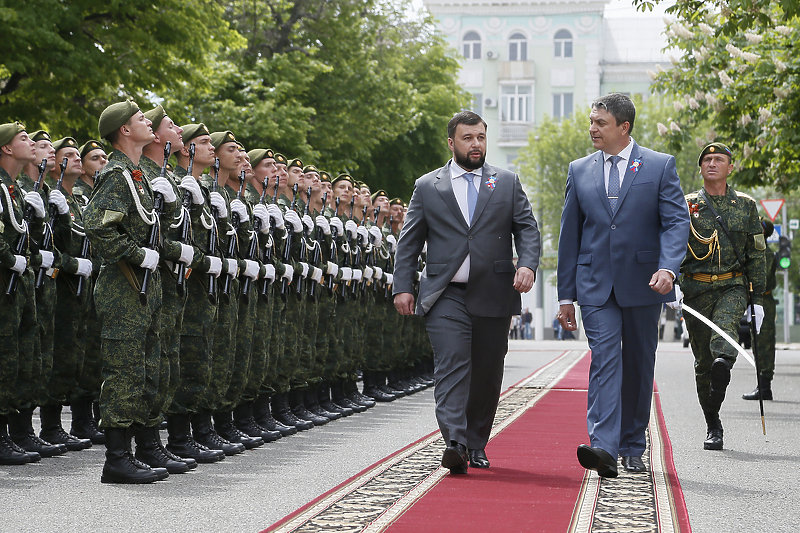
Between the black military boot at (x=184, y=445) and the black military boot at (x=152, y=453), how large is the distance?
53 cm

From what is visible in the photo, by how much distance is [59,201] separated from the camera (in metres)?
9.27

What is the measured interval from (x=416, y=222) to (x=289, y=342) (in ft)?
9.42

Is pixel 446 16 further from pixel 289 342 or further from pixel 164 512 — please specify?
pixel 164 512

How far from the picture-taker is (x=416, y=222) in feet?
25.1

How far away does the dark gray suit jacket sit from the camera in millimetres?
7363

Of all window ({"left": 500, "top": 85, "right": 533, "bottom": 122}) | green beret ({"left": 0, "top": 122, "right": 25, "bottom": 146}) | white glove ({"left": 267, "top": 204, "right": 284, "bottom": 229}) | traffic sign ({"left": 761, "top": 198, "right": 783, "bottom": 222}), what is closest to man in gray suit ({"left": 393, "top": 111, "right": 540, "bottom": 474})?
white glove ({"left": 267, "top": 204, "right": 284, "bottom": 229})

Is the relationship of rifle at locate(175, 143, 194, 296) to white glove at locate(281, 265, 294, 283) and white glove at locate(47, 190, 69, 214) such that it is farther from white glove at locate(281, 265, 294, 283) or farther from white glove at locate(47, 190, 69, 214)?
white glove at locate(281, 265, 294, 283)

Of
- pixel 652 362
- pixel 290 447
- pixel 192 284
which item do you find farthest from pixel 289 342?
pixel 652 362

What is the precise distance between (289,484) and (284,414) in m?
3.42

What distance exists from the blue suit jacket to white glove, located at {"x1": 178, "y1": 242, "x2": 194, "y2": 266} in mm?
2297

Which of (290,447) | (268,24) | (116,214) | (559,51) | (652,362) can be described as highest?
(559,51)

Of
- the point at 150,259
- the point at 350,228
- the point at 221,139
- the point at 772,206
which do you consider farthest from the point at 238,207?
the point at 772,206

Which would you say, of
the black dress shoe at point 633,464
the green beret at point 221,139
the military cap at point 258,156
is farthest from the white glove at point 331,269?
the black dress shoe at point 633,464

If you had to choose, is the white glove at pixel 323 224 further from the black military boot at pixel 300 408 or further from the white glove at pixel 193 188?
the white glove at pixel 193 188
